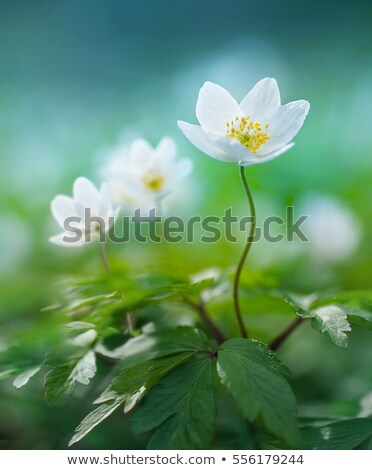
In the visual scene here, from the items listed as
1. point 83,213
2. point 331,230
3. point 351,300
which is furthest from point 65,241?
point 331,230

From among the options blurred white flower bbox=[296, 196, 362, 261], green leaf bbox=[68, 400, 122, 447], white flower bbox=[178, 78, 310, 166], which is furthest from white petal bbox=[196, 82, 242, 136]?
blurred white flower bbox=[296, 196, 362, 261]

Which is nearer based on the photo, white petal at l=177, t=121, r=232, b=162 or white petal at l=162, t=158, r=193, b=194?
white petal at l=177, t=121, r=232, b=162

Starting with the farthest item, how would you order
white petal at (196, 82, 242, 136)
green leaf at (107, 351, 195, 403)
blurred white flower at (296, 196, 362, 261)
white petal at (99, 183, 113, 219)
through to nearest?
blurred white flower at (296, 196, 362, 261), white petal at (99, 183, 113, 219), white petal at (196, 82, 242, 136), green leaf at (107, 351, 195, 403)

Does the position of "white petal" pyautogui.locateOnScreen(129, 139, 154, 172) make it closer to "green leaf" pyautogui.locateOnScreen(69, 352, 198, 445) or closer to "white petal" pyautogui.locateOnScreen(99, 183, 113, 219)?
"white petal" pyautogui.locateOnScreen(99, 183, 113, 219)

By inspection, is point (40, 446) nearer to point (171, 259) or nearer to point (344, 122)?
point (171, 259)

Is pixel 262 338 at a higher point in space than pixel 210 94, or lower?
lower

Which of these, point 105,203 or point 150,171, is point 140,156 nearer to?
point 150,171

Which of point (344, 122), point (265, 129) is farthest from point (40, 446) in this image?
point (344, 122)

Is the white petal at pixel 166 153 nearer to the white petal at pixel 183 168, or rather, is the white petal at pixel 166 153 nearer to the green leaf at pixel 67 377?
the white petal at pixel 183 168
